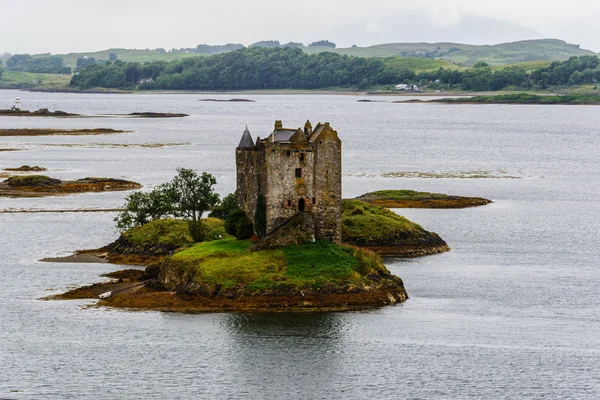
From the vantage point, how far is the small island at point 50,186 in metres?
149

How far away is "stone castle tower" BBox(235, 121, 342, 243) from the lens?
281ft

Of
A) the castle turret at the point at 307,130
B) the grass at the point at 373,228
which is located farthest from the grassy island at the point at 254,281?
the grass at the point at 373,228

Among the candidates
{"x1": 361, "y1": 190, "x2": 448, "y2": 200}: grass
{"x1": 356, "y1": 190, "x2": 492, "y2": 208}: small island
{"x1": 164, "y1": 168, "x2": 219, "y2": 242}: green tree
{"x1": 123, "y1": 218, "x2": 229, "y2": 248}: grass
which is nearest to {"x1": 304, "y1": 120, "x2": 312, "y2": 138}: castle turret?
{"x1": 123, "y1": 218, "x2": 229, "y2": 248}: grass

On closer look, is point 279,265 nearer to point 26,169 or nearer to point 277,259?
point 277,259

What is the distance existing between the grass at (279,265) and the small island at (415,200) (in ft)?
161

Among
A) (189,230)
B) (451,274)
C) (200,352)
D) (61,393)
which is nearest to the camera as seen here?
(61,393)

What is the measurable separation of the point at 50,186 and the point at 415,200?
169ft

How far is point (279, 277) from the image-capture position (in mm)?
81562

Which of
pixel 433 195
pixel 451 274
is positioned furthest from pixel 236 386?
pixel 433 195

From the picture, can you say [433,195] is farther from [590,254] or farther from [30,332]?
[30,332]

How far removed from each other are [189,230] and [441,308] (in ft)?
94.8

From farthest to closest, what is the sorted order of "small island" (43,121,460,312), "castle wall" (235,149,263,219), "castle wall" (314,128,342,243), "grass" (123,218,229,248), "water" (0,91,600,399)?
1. "grass" (123,218,229,248)
2. "castle wall" (235,149,263,219)
3. "castle wall" (314,128,342,243)
4. "small island" (43,121,460,312)
5. "water" (0,91,600,399)

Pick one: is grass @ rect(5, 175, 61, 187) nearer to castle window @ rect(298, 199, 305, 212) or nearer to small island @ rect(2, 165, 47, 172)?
small island @ rect(2, 165, 47, 172)

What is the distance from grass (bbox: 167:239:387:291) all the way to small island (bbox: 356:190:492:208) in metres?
49.0
